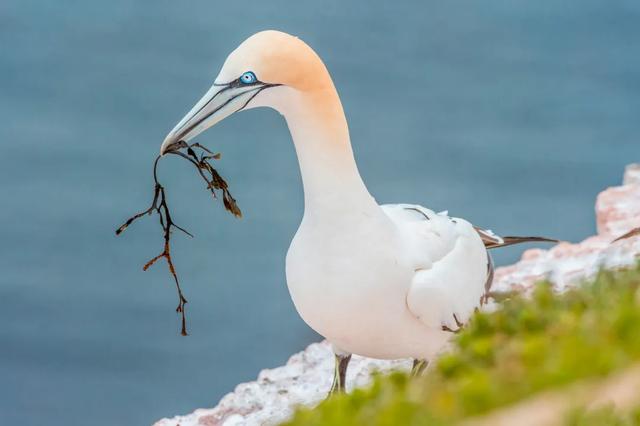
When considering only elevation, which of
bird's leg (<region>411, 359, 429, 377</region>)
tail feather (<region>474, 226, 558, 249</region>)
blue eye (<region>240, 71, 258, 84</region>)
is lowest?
bird's leg (<region>411, 359, 429, 377</region>)

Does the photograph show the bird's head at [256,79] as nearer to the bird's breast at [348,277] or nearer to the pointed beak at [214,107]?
the pointed beak at [214,107]

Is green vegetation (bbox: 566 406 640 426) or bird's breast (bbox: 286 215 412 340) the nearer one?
green vegetation (bbox: 566 406 640 426)

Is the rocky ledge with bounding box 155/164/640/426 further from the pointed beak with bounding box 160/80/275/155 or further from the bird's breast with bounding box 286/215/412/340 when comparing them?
the pointed beak with bounding box 160/80/275/155

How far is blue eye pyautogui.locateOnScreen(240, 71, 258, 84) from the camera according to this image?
184 inches

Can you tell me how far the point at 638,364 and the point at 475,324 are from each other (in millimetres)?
484

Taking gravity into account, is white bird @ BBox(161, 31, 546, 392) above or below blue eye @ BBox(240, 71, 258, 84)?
below

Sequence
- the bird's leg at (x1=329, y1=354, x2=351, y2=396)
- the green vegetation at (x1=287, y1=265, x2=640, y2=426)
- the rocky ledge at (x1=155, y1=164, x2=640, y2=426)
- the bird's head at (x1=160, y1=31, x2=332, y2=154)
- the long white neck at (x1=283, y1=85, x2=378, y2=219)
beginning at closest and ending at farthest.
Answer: the green vegetation at (x1=287, y1=265, x2=640, y2=426) < the bird's head at (x1=160, y1=31, x2=332, y2=154) < the long white neck at (x1=283, y1=85, x2=378, y2=219) < the bird's leg at (x1=329, y1=354, x2=351, y2=396) < the rocky ledge at (x1=155, y1=164, x2=640, y2=426)

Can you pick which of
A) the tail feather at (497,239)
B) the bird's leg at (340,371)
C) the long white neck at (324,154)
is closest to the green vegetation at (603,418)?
the long white neck at (324,154)

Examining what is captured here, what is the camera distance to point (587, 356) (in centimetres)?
251

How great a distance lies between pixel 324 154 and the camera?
4.83m

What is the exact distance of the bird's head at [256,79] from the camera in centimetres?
466

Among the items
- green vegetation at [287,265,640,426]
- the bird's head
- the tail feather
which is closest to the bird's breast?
the bird's head

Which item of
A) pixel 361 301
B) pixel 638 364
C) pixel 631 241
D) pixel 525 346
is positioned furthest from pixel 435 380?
pixel 631 241

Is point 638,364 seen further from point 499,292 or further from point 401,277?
point 499,292
